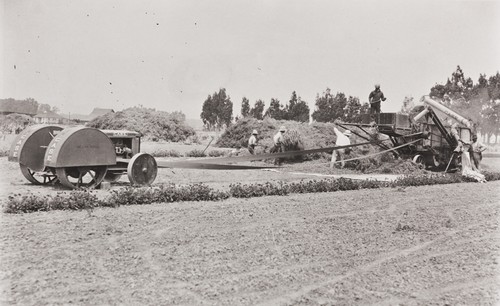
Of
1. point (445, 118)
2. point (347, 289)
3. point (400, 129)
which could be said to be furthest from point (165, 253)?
point (445, 118)

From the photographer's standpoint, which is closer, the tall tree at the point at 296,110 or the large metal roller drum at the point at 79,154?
the large metal roller drum at the point at 79,154

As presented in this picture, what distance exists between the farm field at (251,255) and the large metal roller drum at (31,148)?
12.3 feet

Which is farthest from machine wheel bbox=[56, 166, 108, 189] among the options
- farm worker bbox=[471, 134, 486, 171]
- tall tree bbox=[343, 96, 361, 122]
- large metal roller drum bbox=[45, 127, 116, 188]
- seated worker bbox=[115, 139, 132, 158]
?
tall tree bbox=[343, 96, 361, 122]

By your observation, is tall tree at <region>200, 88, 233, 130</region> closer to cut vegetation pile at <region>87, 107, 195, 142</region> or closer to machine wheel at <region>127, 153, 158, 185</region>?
cut vegetation pile at <region>87, 107, 195, 142</region>

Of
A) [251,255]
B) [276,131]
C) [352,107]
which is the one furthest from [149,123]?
[251,255]

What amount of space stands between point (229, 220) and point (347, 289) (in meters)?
3.10

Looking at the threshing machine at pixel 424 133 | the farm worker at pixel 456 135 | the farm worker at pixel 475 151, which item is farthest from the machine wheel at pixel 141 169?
the farm worker at pixel 475 151

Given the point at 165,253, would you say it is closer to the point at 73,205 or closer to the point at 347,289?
the point at 347,289

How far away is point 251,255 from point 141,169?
6.43 meters

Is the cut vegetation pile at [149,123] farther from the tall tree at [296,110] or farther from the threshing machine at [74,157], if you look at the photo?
the threshing machine at [74,157]

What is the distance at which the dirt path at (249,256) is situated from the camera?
14.3 ft

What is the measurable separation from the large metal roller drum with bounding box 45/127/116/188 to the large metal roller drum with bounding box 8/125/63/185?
0.70 meters

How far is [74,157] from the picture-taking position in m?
9.94

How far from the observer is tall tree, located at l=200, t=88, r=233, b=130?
2426 inches
